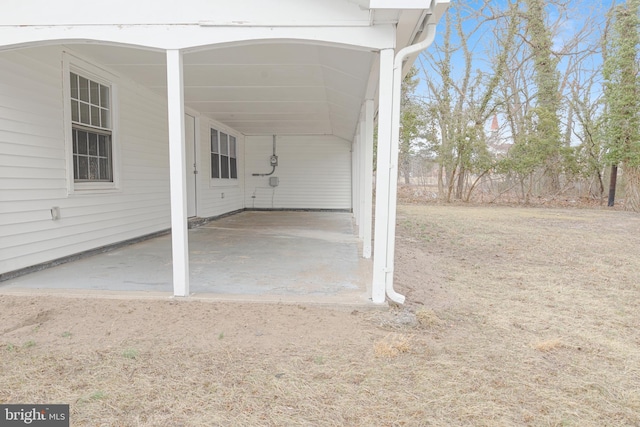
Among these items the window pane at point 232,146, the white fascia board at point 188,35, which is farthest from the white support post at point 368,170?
the window pane at point 232,146

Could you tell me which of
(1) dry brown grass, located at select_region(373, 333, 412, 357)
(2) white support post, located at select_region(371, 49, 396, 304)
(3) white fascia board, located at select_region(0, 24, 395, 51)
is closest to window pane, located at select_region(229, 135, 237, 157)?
(3) white fascia board, located at select_region(0, 24, 395, 51)

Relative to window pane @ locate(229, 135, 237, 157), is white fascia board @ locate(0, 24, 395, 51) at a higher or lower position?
→ higher

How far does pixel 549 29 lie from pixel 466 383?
63.2 feet

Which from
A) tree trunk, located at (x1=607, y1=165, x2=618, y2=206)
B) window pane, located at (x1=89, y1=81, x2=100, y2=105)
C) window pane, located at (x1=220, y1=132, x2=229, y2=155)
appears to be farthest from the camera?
tree trunk, located at (x1=607, y1=165, x2=618, y2=206)

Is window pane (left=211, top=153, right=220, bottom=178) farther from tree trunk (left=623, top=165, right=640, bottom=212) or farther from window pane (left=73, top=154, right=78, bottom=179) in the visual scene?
tree trunk (left=623, top=165, right=640, bottom=212)

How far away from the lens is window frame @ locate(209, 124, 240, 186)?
901cm

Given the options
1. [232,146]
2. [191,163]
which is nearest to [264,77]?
[191,163]

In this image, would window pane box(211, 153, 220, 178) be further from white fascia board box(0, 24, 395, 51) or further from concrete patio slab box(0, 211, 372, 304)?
white fascia board box(0, 24, 395, 51)

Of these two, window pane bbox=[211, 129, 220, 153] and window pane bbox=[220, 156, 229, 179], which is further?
window pane bbox=[220, 156, 229, 179]

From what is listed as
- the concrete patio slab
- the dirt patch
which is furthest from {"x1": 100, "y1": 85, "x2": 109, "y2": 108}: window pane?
the dirt patch

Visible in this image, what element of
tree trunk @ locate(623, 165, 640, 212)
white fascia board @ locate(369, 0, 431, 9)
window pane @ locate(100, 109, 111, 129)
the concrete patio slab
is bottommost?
the concrete patio slab

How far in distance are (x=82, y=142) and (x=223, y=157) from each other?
5.09 metres

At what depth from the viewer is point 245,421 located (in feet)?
6.05

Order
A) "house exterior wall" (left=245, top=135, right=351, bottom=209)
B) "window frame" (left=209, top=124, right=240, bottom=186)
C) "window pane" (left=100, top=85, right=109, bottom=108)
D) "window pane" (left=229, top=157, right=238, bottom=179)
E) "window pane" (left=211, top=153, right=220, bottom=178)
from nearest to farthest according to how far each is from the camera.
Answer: "window pane" (left=100, top=85, right=109, bottom=108)
"window frame" (left=209, top=124, right=240, bottom=186)
"window pane" (left=211, top=153, right=220, bottom=178)
"window pane" (left=229, top=157, right=238, bottom=179)
"house exterior wall" (left=245, top=135, right=351, bottom=209)
